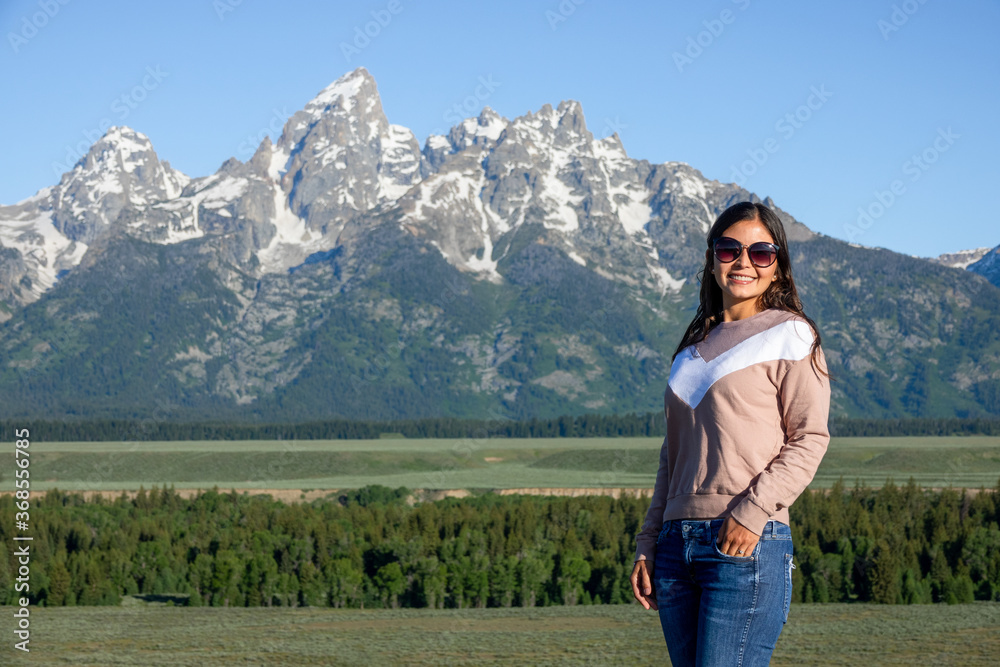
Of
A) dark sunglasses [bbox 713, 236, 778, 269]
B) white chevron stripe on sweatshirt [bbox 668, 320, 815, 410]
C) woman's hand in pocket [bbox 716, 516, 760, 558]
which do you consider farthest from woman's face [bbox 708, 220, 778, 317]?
woman's hand in pocket [bbox 716, 516, 760, 558]

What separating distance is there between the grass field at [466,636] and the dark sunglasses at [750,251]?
35.6 meters

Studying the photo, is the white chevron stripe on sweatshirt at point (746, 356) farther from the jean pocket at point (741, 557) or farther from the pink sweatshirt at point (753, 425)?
the jean pocket at point (741, 557)

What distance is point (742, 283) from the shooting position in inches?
301

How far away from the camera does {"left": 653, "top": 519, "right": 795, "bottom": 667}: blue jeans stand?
6.85 metres

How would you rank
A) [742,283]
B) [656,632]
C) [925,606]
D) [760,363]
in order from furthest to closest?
[925,606] < [656,632] < [742,283] < [760,363]

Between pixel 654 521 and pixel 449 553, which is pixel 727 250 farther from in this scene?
pixel 449 553

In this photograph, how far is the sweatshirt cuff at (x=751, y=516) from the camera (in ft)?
21.8

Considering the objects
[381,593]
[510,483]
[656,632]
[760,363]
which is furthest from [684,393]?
[510,483]

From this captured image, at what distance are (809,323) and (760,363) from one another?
0.54 metres

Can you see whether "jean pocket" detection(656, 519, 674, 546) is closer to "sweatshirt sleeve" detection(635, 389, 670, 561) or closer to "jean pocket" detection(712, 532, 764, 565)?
"sweatshirt sleeve" detection(635, 389, 670, 561)

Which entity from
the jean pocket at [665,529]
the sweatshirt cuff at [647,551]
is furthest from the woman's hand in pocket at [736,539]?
the sweatshirt cuff at [647,551]

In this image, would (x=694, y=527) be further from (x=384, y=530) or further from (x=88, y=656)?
(x=384, y=530)

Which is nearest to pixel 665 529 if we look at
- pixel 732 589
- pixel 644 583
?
pixel 644 583

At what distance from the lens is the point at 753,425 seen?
6.98 metres
